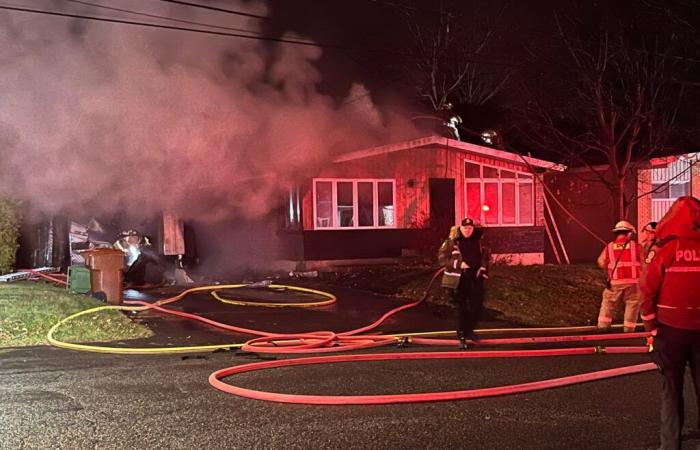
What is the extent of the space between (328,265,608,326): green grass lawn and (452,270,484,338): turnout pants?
7.75 feet

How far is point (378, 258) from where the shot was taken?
16281 millimetres

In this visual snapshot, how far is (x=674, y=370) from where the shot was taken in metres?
3.85

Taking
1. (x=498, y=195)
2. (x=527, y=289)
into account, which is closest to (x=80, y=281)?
(x=527, y=289)

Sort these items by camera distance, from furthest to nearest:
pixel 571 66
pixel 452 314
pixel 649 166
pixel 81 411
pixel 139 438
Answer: pixel 649 166 → pixel 571 66 → pixel 452 314 → pixel 81 411 → pixel 139 438

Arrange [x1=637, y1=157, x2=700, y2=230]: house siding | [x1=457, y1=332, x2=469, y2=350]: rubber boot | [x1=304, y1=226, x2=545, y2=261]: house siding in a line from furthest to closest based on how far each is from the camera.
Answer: [x1=637, y1=157, x2=700, y2=230]: house siding, [x1=304, y1=226, x2=545, y2=261]: house siding, [x1=457, y1=332, x2=469, y2=350]: rubber boot

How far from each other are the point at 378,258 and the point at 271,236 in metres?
3.25

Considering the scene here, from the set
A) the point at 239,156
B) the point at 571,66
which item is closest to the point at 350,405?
the point at 239,156

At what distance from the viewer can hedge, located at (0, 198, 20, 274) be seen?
1199 centimetres

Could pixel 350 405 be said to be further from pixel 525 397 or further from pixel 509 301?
pixel 509 301

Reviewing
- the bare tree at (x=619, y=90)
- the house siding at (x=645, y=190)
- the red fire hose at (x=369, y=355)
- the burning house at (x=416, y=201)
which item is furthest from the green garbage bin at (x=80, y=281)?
the house siding at (x=645, y=190)

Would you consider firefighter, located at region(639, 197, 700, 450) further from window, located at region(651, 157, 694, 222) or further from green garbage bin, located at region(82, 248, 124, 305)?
window, located at region(651, 157, 694, 222)

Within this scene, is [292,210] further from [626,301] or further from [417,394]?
[417,394]

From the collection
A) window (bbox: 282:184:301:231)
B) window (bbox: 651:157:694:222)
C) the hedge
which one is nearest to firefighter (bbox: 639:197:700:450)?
the hedge

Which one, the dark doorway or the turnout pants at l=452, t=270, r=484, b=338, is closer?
the turnout pants at l=452, t=270, r=484, b=338
